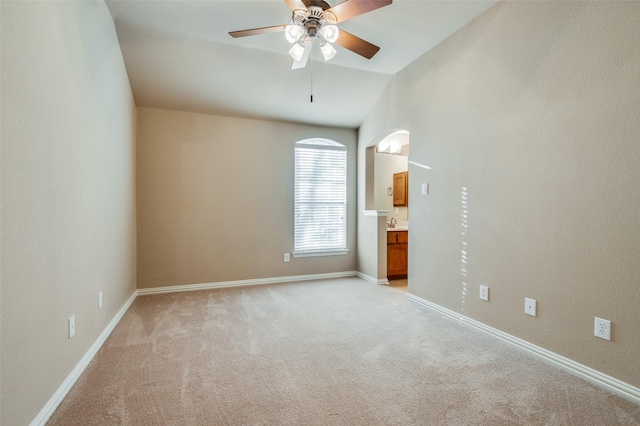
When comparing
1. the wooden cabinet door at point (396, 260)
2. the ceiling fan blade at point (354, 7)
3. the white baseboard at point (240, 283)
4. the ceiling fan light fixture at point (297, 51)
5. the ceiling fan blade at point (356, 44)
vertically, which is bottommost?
the white baseboard at point (240, 283)

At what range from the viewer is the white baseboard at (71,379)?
1.65 m

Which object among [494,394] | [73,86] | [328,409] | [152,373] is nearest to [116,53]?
[73,86]

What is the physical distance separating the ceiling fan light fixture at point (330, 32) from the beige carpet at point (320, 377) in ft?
8.10

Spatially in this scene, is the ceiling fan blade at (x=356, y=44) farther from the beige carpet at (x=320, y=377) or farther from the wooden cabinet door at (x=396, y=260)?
the wooden cabinet door at (x=396, y=260)

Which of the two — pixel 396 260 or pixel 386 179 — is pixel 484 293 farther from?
pixel 386 179

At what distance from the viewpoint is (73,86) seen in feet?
6.86

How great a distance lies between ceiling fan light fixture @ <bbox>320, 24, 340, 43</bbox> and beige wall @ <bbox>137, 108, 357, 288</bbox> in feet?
8.43

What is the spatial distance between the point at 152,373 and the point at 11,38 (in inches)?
82.2

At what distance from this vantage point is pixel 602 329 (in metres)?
2.08

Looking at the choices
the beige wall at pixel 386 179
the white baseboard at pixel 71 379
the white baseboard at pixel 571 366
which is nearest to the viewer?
the white baseboard at pixel 71 379

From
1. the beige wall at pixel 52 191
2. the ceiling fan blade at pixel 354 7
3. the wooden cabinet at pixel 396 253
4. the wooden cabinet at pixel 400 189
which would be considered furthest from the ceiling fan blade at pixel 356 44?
the wooden cabinet at pixel 400 189

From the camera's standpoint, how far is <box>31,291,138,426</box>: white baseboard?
5.42 feet

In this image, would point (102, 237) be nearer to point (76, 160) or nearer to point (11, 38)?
point (76, 160)

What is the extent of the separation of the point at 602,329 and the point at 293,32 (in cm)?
303
